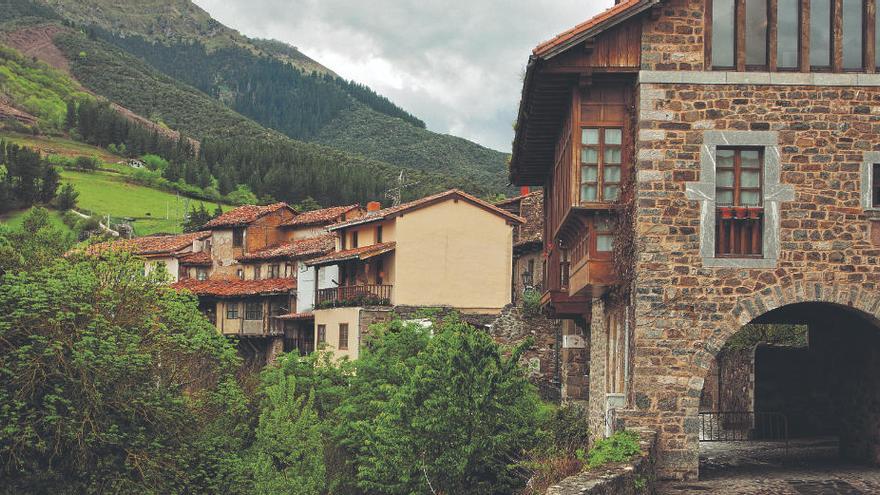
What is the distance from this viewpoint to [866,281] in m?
17.1

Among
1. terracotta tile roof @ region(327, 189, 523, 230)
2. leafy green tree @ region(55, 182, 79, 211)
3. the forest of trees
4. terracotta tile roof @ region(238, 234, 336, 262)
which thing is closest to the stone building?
terracotta tile roof @ region(327, 189, 523, 230)

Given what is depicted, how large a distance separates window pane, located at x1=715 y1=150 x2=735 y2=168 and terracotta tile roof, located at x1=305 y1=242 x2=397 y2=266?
3141 cm

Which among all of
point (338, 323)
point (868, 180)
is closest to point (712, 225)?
point (868, 180)

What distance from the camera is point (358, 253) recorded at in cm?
4953

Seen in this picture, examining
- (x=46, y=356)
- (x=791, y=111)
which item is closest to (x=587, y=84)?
(x=791, y=111)

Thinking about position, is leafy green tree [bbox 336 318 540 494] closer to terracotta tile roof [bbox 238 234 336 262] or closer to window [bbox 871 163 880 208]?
window [bbox 871 163 880 208]

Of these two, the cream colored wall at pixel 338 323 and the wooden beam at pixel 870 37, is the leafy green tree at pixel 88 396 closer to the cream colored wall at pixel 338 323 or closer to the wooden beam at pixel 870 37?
the wooden beam at pixel 870 37

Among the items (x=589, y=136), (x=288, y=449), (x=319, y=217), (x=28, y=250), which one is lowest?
(x=288, y=449)

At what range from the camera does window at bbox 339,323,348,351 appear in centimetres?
4988

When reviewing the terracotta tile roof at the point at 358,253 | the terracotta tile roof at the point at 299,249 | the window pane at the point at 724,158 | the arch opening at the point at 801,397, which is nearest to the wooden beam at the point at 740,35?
the window pane at the point at 724,158

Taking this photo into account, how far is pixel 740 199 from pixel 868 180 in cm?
201

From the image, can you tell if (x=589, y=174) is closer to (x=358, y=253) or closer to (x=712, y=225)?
(x=712, y=225)

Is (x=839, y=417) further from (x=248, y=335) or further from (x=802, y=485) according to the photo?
(x=248, y=335)

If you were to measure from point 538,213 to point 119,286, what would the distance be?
26074 millimetres
